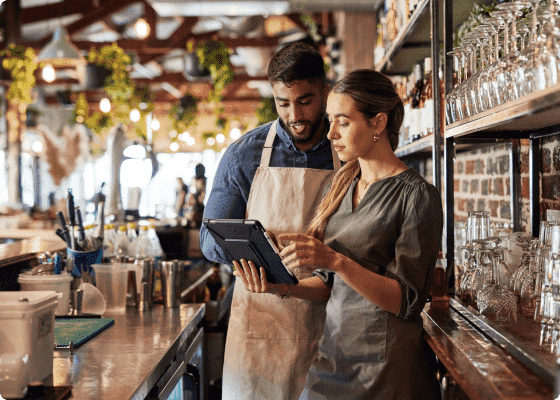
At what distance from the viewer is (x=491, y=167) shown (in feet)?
9.49

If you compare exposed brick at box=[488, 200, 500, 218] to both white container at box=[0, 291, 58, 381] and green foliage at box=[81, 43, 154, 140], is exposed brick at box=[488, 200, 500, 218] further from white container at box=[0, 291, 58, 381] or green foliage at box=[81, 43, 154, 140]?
green foliage at box=[81, 43, 154, 140]

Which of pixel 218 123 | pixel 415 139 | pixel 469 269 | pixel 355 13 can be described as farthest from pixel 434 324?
pixel 218 123

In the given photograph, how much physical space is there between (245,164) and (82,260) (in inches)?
37.6

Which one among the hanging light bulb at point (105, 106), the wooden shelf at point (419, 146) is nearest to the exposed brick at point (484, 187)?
the wooden shelf at point (419, 146)

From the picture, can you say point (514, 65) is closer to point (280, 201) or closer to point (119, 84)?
point (280, 201)

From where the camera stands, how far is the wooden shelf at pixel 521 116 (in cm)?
116

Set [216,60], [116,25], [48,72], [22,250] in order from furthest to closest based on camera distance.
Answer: [116,25] < [48,72] < [216,60] < [22,250]

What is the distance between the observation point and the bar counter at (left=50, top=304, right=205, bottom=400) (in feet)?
5.12

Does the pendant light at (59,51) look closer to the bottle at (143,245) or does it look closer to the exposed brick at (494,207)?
the bottle at (143,245)

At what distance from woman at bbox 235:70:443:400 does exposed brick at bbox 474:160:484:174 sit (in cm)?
152

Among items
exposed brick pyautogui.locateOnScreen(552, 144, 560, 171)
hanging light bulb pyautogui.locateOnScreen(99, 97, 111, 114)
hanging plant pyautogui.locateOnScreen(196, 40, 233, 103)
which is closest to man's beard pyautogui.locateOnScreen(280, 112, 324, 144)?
exposed brick pyautogui.locateOnScreen(552, 144, 560, 171)

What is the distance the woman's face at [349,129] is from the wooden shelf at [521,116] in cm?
31

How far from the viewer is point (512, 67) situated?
56.9 inches

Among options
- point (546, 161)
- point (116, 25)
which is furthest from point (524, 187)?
point (116, 25)
